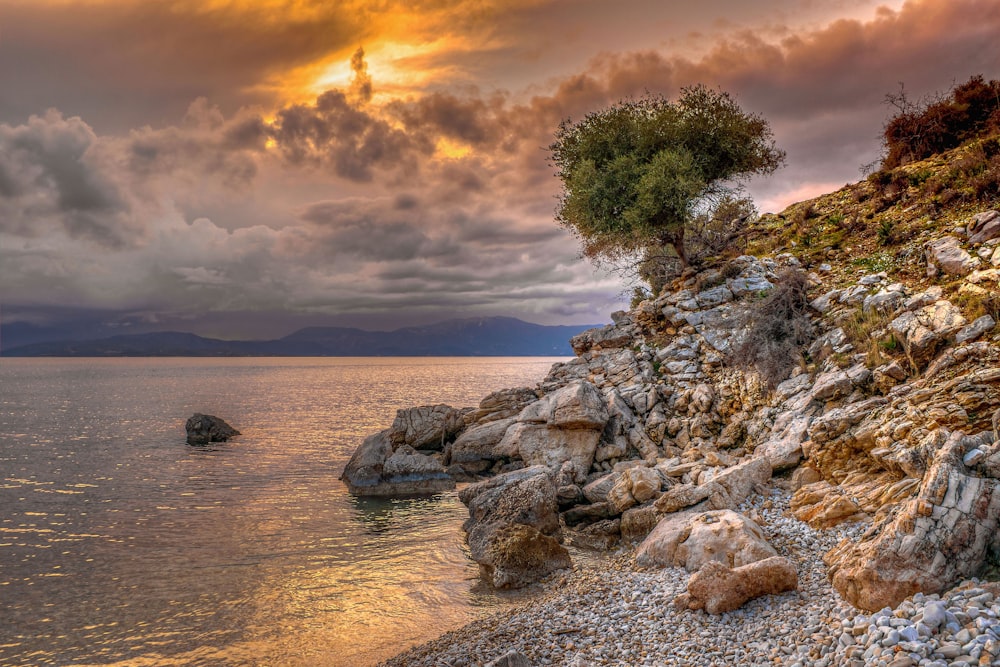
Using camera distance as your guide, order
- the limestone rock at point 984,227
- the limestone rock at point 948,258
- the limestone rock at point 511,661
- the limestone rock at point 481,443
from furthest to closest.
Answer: the limestone rock at point 481,443
the limestone rock at point 984,227
the limestone rock at point 948,258
the limestone rock at point 511,661

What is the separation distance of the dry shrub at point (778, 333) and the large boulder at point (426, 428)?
66.2 ft

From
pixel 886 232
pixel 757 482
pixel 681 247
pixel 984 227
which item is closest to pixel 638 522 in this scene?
pixel 757 482

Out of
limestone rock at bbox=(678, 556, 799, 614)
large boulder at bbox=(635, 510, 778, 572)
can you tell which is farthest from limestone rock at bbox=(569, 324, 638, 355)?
limestone rock at bbox=(678, 556, 799, 614)

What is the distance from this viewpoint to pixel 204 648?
46.8 feet

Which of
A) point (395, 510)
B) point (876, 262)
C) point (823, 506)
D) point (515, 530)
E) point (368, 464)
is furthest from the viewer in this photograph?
point (368, 464)

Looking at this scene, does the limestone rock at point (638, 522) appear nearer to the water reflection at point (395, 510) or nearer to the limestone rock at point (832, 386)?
the limestone rock at point (832, 386)

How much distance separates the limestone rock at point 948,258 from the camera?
66.8 ft

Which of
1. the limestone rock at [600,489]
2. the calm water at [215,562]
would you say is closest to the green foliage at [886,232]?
the limestone rock at [600,489]

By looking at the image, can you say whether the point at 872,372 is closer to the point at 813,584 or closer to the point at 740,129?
the point at 813,584

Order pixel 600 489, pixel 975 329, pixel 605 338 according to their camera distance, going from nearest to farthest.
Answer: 1. pixel 975 329
2. pixel 600 489
3. pixel 605 338

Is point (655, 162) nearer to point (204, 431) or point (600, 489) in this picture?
point (600, 489)

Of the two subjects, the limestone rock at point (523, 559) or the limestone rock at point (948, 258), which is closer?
the limestone rock at point (523, 559)

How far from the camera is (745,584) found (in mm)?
11641

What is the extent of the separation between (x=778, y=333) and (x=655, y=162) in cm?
1464
